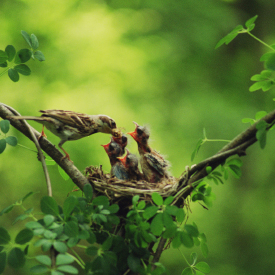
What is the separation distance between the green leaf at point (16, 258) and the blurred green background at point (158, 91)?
2898 mm

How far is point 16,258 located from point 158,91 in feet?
13.0

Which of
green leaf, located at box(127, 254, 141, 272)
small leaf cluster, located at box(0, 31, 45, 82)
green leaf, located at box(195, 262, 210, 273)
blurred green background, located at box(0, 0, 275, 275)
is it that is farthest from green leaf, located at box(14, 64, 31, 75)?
blurred green background, located at box(0, 0, 275, 275)

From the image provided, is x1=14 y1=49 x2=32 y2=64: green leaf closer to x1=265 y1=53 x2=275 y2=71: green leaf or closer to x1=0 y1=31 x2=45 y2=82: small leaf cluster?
x1=0 y1=31 x2=45 y2=82: small leaf cluster

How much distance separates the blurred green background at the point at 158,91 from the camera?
4281mm

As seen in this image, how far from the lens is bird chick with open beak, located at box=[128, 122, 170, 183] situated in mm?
2688

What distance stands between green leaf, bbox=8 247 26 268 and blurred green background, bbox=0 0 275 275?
2898mm

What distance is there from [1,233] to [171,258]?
3698 mm

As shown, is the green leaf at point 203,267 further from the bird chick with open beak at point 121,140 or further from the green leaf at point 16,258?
the bird chick with open beak at point 121,140

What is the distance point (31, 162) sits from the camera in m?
4.39

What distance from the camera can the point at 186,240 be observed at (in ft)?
4.10

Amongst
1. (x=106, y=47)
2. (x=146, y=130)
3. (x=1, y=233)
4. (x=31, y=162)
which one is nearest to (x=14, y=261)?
(x=1, y=233)

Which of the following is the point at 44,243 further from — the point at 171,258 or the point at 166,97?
the point at 166,97

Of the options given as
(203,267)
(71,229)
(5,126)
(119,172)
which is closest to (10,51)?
(5,126)

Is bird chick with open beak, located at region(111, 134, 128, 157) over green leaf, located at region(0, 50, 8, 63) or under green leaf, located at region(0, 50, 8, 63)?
under
